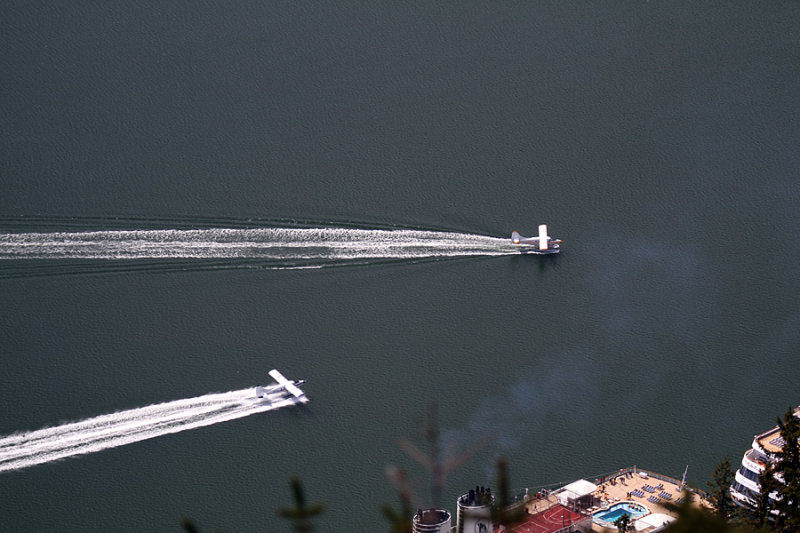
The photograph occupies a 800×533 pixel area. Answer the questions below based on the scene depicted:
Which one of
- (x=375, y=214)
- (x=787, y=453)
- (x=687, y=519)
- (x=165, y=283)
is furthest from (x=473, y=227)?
(x=687, y=519)

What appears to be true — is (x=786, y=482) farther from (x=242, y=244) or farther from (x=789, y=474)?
(x=242, y=244)

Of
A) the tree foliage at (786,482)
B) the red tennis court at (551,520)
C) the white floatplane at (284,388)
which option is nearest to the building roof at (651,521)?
the red tennis court at (551,520)

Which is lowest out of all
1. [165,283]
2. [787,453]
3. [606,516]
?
[606,516]

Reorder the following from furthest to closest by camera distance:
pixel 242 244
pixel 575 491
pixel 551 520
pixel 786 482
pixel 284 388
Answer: pixel 242 244 < pixel 284 388 < pixel 575 491 < pixel 551 520 < pixel 786 482

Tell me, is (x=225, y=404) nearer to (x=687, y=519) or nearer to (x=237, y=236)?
(x=237, y=236)

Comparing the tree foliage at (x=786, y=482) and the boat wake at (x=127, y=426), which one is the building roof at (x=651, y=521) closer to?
the tree foliage at (x=786, y=482)

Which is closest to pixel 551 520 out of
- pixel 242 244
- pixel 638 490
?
pixel 638 490
